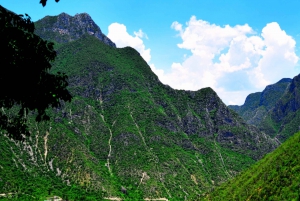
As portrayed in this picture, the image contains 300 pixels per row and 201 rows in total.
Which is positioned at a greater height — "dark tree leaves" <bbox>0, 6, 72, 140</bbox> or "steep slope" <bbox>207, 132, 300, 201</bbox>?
"dark tree leaves" <bbox>0, 6, 72, 140</bbox>

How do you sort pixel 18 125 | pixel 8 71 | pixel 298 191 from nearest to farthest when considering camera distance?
pixel 8 71
pixel 18 125
pixel 298 191

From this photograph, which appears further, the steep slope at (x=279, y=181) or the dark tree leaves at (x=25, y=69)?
the steep slope at (x=279, y=181)

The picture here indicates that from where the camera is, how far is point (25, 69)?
509 inches

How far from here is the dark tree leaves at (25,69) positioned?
40.5 feet

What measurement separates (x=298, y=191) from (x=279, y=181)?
12114 millimetres

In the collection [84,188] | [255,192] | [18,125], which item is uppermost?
[18,125]

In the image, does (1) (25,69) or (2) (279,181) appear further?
(2) (279,181)

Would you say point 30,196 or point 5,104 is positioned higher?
point 5,104

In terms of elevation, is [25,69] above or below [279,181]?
above

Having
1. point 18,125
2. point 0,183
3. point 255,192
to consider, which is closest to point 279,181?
point 255,192

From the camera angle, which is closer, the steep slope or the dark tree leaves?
the dark tree leaves

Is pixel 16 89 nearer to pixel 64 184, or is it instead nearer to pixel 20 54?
pixel 20 54

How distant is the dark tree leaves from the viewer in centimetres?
1234

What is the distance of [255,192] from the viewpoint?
302 feet
